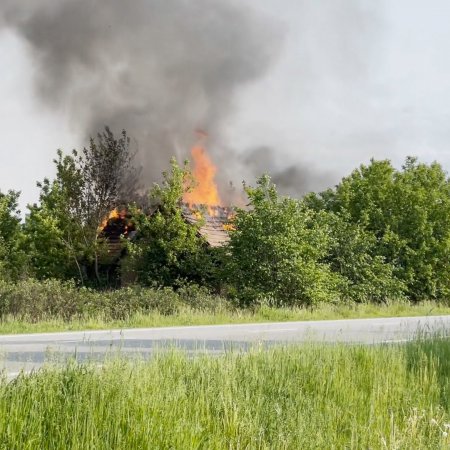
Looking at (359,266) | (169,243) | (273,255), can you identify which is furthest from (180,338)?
(359,266)

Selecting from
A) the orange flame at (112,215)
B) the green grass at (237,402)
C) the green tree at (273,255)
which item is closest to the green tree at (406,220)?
the green tree at (273,255)

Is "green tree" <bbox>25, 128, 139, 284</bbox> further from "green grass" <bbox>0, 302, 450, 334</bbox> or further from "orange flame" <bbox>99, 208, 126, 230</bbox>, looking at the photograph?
"green grass" <bbox>0, 302, 450, 334</bbox>

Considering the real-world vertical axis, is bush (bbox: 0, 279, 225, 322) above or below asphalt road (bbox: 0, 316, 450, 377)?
above

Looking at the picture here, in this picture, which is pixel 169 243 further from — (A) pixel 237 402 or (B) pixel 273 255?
(A) pixel 237 402

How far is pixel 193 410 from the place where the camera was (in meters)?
5.96

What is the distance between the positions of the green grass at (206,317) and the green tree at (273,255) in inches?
38.6

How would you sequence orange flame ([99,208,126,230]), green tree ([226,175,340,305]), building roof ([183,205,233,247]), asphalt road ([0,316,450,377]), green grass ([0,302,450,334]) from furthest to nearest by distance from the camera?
orange flame ([99,208,126,230]), building roof ([183,205,233,247]), green tree ([226,175,340,305]), green grass ([0,302,450,334]), asphalt road ([0,316,450,377])

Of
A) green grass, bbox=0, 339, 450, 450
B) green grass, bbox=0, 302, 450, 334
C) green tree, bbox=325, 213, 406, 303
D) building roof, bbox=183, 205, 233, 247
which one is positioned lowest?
green grass, bbox=0, 302, 450, 334

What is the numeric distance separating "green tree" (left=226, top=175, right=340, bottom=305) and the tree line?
0.04 m

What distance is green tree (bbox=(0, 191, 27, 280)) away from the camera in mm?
33750

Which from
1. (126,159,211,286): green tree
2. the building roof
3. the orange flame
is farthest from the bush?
the orange flame

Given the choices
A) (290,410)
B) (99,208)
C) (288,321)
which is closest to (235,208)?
(288,321)

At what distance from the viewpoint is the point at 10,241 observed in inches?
1396

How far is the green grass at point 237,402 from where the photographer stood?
15.7 ft
